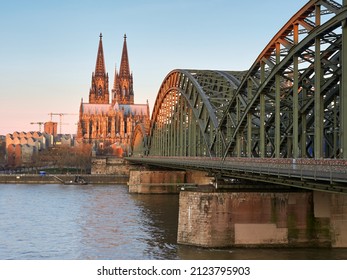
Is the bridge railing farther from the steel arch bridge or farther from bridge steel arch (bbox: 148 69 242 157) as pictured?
bridge steel arch (bbox: 148 69 242 157)

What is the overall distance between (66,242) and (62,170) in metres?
107

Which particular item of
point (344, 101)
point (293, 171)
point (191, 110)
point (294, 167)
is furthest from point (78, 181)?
point (344, 101)

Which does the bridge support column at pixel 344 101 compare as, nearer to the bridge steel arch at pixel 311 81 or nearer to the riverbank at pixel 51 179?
the bridge steel arch at pixel 311 81

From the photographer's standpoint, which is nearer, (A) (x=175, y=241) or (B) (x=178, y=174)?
(A) (x=175, y=241)

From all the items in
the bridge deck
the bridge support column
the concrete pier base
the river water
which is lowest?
the river water

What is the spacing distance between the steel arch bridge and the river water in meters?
6.61

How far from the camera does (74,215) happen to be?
191ft

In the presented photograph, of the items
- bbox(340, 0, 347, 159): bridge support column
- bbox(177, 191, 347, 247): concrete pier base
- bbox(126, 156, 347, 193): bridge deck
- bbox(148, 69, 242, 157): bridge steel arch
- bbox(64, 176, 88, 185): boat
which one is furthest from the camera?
bbox(64, 176, 88, 185): boat

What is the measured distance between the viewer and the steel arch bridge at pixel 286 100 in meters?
32.3

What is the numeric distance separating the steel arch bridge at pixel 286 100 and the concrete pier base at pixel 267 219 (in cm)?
285

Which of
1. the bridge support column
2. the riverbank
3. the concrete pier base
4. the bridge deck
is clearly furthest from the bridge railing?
the riverbank

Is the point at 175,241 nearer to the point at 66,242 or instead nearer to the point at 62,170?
the point at 66,242

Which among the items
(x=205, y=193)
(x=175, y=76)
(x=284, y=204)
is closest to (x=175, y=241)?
(x=205, y=193)

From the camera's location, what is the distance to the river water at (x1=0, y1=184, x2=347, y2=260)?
3519 centimetres
